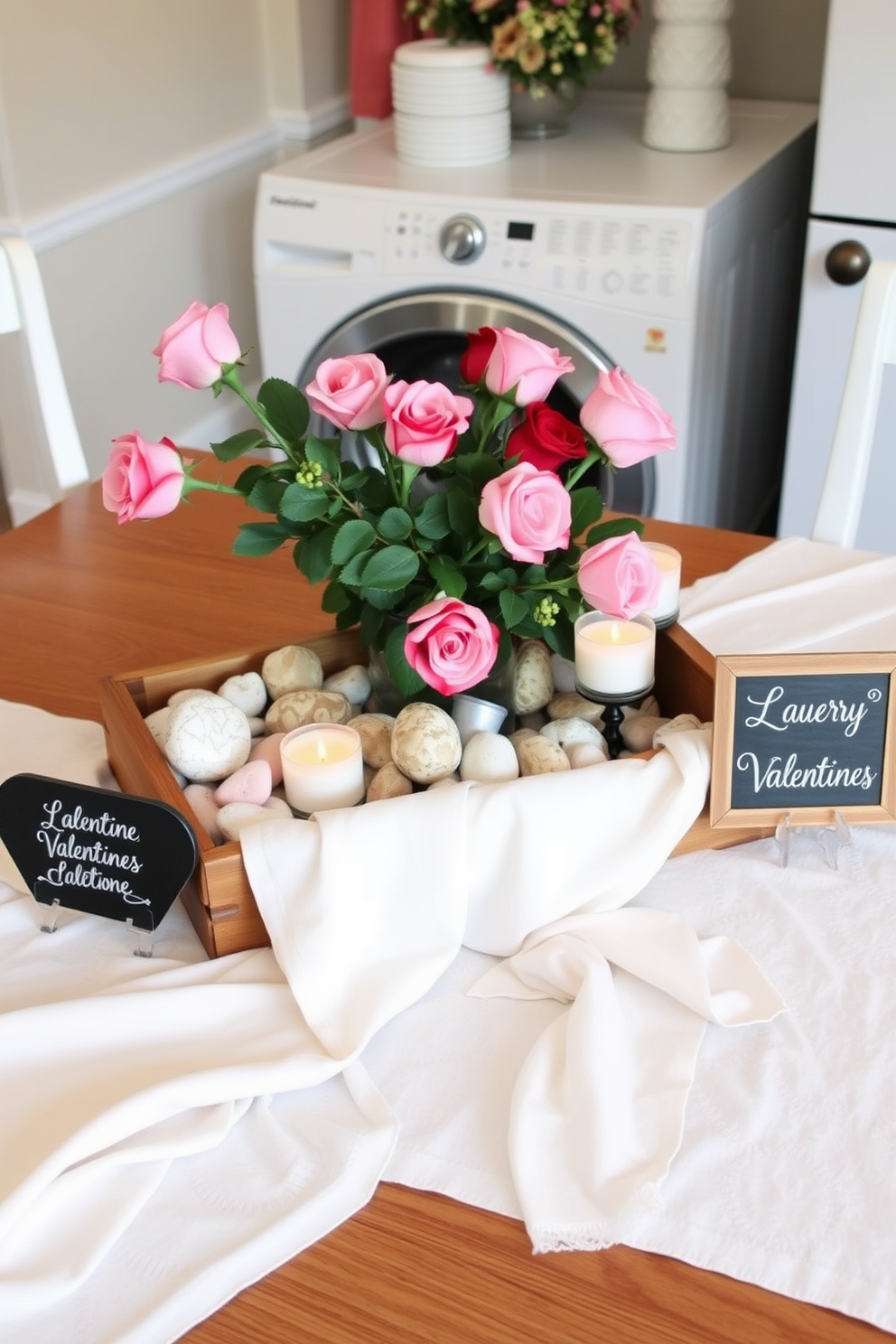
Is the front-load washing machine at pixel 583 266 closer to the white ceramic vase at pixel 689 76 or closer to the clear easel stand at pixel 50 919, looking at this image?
the white ceramic vase at pixel 689 76

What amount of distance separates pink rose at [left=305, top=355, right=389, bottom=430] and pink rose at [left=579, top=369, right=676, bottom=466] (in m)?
0.15

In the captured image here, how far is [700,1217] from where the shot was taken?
2.36 feet

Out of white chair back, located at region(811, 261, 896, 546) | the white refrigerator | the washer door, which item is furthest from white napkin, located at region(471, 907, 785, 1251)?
the washer door

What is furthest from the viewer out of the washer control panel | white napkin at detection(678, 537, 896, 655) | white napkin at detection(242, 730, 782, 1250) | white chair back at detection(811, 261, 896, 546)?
the washer control panel

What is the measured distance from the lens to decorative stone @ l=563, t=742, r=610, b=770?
1.00 m

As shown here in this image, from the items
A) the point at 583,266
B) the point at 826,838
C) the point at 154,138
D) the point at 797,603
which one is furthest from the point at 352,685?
the point at 154,138

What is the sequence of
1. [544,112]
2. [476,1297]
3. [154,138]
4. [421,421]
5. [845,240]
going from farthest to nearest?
[154,138] → [544,112] → [845,240] → [421,421] → [476,1297]

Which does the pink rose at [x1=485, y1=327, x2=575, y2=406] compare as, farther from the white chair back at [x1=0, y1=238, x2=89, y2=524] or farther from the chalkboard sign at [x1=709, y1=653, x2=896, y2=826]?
the white chair back at [x1=0, y1=238, x2=89, y2=524]

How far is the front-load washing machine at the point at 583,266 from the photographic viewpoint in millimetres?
2150

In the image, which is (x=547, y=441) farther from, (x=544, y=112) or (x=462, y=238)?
(x=544, y=112)

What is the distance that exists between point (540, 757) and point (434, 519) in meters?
0.19

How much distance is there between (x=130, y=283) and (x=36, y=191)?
319 mm

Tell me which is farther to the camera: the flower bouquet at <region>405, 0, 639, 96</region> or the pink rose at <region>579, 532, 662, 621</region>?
the flower bouquet at <region>405, 0, 639, 96</region>

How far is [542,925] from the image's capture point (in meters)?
0.92
